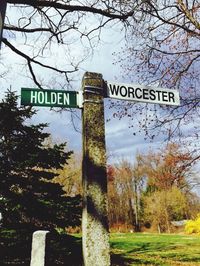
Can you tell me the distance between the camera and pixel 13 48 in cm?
875

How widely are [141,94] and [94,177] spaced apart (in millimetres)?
1225

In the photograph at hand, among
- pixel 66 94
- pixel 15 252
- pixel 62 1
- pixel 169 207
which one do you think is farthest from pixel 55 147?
pixel 169 207

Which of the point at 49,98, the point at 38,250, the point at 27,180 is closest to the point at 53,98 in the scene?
the point at 49,98

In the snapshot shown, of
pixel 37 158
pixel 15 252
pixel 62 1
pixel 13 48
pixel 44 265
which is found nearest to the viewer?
pixel 44 265

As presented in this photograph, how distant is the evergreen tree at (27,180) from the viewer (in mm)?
10148

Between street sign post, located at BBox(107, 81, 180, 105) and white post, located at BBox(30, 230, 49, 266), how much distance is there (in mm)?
1653

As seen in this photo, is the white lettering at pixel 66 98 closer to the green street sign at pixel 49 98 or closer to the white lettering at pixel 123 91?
the green street sign at pixel 49 98

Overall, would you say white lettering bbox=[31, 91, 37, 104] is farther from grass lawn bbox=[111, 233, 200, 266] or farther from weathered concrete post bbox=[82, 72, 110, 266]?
grass lawn bbox=[111, 233, 200, 266]

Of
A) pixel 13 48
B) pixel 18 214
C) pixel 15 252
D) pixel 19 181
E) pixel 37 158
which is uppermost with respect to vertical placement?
pixel 13 48

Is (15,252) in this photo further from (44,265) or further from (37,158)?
(44,265)

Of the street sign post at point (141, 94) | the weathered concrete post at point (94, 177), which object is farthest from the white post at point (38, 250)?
the street sign post at point (141, 94)

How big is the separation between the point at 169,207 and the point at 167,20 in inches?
1980

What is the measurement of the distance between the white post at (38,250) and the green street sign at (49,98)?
1.37 meters

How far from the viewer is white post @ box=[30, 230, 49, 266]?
9.81ft
